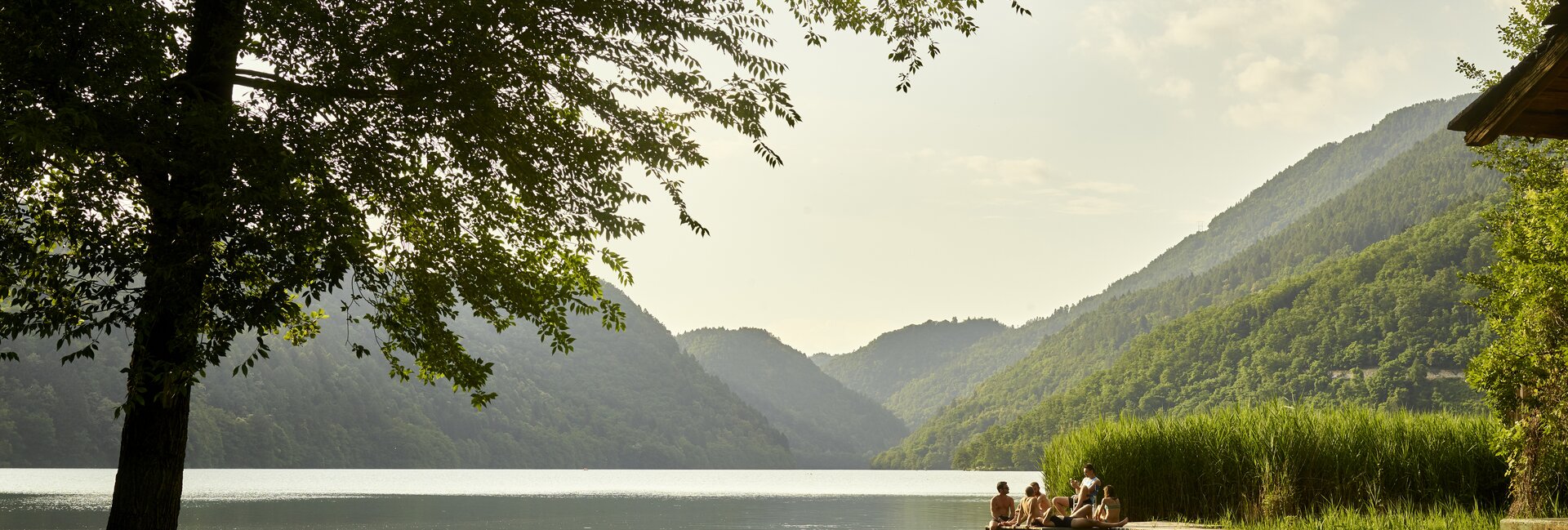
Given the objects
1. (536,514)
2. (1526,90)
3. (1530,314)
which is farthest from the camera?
(536,514)

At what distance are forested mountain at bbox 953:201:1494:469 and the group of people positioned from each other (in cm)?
9700

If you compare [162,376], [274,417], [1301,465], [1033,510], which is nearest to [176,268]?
[162,376]

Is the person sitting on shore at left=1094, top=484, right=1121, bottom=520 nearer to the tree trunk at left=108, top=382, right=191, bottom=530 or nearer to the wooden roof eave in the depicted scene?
the wooden roof eave

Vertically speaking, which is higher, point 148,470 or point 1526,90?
point 1526,90

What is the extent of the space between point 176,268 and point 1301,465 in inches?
714

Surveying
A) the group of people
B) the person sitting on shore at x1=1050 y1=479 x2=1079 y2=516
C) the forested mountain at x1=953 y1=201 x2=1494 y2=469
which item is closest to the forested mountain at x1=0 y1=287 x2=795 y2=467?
the forested mountain at x1=953 y1=201 x2=1494 y2=469

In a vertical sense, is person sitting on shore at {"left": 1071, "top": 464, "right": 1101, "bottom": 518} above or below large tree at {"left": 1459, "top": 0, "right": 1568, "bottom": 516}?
below

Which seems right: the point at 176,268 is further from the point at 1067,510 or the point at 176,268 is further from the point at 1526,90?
the point at 1067,510

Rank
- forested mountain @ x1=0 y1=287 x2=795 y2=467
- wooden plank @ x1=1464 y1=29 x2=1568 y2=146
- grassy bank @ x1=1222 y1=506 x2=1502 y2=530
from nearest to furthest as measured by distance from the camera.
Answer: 1. wooden plank @ x1=1464 y1=29 x2=1568 y2=146
2. grassy bank @ x1=1222 y1=506 x2=1502 y2=530
3. forested mountain @ x1=0 y1=287 x2=795 y2=467

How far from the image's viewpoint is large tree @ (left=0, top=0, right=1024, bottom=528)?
949 cm

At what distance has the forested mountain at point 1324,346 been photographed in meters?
114

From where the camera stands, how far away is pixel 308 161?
31.8 ft

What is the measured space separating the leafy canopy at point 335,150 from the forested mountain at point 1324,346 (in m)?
107

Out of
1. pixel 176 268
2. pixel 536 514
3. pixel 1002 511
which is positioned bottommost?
pixel 536 514
